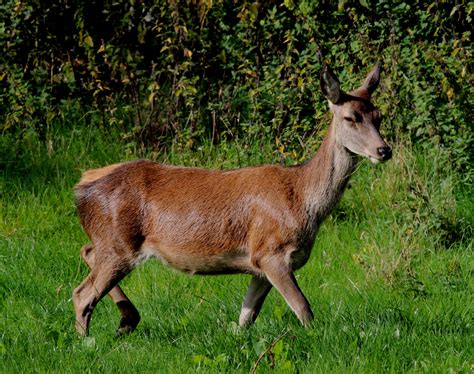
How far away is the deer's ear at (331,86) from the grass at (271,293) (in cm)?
131

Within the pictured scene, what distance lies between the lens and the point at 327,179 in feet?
23.1

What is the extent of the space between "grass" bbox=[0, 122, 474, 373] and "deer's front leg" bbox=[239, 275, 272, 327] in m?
0.08

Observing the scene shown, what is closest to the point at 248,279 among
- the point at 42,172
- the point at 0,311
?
the point at 0,311

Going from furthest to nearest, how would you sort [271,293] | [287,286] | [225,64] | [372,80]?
1. [225,64]
2. [271,293]
3. [372,80]
4. [287,286]

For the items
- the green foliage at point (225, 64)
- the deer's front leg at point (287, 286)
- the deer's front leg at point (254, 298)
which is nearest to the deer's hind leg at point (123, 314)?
the deer's front leg at point (254, 298)

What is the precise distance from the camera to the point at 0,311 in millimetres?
7328

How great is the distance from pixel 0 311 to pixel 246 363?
85.8 inches

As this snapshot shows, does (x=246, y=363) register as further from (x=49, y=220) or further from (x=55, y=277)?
(x=49, y=220)

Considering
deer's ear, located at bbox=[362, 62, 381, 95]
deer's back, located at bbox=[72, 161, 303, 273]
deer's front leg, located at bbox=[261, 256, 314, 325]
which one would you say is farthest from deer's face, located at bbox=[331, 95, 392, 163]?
deer's front leg, located at bbox=[261, 256, 314, 325]

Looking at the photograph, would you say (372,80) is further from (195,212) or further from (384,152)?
(195,212)

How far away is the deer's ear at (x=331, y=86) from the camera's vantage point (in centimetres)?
693

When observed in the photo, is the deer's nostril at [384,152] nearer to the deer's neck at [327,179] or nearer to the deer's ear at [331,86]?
the deer's neck at [327,179]

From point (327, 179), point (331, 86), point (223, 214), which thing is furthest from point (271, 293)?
point (331, 86)

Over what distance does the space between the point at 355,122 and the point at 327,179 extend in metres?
0.41
